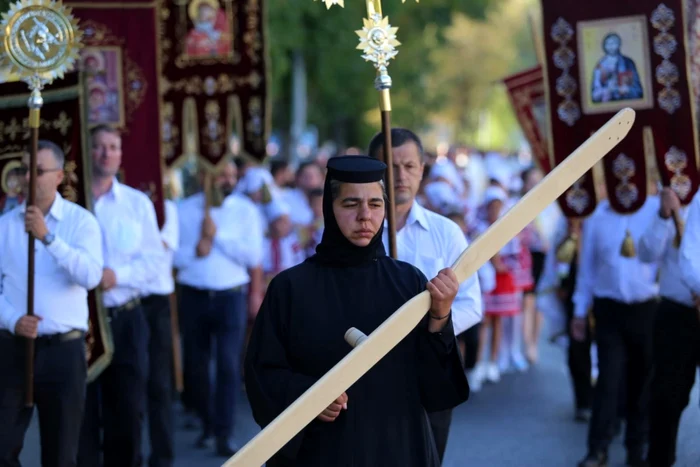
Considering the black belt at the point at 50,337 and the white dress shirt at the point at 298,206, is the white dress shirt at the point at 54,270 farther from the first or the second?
the white dress shirt at the point at 298,206

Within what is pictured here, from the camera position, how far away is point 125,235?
9406 millimetres

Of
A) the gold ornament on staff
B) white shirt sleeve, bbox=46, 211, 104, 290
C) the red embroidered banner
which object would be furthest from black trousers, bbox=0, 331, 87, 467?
the red embroidered banner

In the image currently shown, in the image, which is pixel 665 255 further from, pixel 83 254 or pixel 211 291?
pixel 211 291

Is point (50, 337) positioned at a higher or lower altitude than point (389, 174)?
lower

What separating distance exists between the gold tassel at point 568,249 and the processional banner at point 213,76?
2.87m

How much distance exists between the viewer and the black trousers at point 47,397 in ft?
24.9

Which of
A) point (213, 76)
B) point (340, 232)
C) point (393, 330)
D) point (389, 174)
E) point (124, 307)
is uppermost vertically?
point (213, 76)

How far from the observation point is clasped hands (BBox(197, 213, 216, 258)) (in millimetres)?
11453

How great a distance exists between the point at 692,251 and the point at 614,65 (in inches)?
71.9

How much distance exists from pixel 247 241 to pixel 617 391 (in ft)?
11.2

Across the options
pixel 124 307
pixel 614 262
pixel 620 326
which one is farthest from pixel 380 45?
pixel 620 326

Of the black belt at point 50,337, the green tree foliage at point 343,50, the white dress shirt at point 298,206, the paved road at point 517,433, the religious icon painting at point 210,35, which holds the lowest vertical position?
the paved road at point 517,433

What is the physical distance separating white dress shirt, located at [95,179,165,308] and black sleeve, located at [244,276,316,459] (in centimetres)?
436

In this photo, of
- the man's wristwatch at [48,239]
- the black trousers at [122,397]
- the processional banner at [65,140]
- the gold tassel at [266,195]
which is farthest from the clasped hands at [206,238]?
the man's wristwatch at [48,239]
